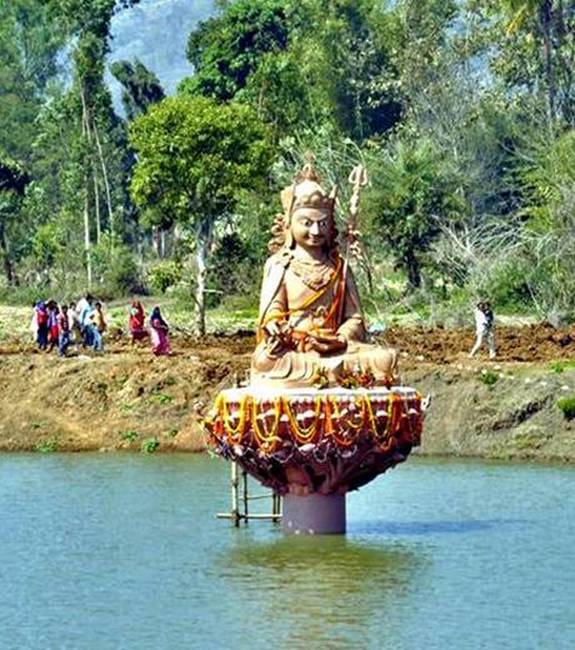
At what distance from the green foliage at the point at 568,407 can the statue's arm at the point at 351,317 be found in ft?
50.4

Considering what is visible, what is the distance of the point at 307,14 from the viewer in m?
92.4

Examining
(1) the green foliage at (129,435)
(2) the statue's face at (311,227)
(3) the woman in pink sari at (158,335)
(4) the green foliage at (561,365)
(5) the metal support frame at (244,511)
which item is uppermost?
(2) the statue's face at (311,227)

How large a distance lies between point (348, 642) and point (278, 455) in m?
4.65

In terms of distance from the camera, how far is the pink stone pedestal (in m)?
27.8

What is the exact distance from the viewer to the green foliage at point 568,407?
42.5 meters

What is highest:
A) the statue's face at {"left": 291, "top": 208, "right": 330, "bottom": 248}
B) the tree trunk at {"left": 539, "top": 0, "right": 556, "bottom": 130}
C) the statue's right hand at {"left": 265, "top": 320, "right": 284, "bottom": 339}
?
the tree trunk at {"left": 539, "top": 0, "right": 556, "bottom": 130}

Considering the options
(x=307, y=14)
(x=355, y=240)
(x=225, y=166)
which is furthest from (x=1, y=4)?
(x=355, y=240)

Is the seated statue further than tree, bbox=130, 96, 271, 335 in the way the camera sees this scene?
No

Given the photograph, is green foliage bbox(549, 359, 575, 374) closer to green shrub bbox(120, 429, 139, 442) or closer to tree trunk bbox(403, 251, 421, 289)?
green shrub bbox(120, 429, 139, 442)

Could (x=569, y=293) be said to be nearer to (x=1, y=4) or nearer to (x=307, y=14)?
(x=307, y=14)

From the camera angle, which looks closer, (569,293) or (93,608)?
(93,608)

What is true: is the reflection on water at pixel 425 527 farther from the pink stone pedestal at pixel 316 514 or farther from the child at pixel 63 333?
the child at pixel 63 333

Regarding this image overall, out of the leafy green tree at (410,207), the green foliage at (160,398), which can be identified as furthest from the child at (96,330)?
the leafy green tree at (410,207)

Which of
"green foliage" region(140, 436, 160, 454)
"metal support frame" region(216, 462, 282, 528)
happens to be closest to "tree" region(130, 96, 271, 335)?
"green foliage" region(140, 436, 160, 454)
